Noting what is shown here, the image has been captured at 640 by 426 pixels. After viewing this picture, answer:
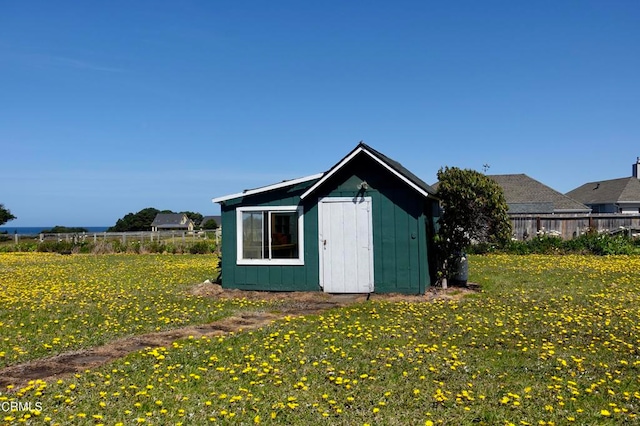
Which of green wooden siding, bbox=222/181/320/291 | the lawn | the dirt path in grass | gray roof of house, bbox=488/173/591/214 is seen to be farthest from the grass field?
gray roof of house, bbox=488/173/591/214

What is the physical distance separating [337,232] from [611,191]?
4340 cm

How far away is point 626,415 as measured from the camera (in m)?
4.92

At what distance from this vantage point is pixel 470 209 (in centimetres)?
1253

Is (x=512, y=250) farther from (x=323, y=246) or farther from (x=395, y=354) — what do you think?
(x=395, y=354)

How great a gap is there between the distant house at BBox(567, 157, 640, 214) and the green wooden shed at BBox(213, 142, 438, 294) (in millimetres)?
39078

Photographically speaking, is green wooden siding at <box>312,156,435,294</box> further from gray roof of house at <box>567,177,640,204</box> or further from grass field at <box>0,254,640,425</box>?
gray roof of house at <box>567,177,640,204</box>

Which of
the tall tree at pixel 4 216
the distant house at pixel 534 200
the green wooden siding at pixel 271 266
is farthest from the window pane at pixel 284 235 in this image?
the tall tree at pixel 4 216

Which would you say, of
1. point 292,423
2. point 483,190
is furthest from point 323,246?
point 292,423

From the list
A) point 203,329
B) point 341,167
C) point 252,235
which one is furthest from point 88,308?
point 341,167

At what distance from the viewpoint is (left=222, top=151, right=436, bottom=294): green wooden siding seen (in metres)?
12.2

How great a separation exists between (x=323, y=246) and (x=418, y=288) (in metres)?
2.73

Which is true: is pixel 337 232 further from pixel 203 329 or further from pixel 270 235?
pixel 203 329

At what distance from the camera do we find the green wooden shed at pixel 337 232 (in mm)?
12281

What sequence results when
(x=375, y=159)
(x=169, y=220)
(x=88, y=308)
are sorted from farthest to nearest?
(x=169, y=220) < (x=375, y=159) < (x=88, y=308)
